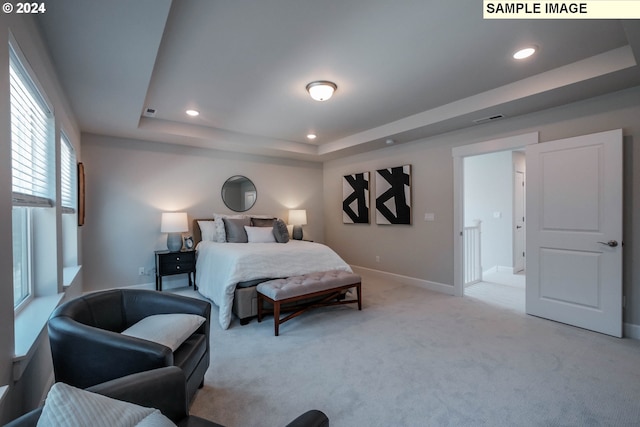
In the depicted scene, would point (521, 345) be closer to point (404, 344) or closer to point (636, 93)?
point (404, 344)

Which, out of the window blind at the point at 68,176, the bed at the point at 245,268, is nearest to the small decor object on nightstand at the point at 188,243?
the bed at the point at 245,268

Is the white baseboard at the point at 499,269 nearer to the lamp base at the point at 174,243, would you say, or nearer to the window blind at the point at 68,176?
the lamp base at the point at 174,243

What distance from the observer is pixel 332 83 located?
282cm

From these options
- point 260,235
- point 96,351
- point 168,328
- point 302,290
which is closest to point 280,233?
point 260,235

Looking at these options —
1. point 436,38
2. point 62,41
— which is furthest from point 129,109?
point 436,38

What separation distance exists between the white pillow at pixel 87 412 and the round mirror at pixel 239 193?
4490 mm

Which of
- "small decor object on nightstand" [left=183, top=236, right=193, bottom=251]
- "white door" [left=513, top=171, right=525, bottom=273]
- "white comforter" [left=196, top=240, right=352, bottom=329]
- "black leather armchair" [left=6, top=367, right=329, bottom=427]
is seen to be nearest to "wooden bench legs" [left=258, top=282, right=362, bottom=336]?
"white comforter" [left=196, top=240, right=352, bottom=329]

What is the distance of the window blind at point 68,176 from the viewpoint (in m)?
2.82

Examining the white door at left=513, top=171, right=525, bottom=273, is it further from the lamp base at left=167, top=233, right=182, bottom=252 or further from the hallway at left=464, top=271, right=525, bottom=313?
the lamp base at left=167, top=233, right=182, bottom=252

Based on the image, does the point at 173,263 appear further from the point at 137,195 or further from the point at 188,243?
the point at 137,195

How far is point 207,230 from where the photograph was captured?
456cm

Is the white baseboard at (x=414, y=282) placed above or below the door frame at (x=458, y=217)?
below

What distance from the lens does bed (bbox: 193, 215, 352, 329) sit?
9.98 ft

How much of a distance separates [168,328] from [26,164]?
4.27ft
